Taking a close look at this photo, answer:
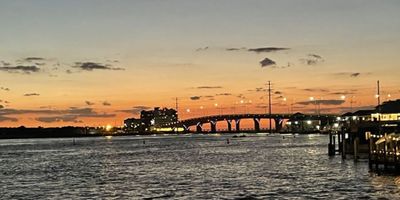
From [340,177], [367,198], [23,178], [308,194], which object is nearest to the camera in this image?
[367,198]

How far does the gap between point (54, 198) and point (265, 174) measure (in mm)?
24306

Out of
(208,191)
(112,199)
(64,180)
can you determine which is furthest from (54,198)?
(64,180)

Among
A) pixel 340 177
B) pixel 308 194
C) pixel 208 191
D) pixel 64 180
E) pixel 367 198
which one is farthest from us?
pixel 64 180

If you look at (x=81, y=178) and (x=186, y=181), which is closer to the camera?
(x=186, y=181)

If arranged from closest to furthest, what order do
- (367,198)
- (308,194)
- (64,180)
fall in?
(367,198) < (308,194) < (64,180)

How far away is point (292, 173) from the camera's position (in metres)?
64.3

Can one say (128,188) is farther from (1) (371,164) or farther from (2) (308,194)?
(1) (371,164)

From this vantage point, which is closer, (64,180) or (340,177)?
(340,177)

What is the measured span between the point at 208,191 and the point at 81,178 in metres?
20.6

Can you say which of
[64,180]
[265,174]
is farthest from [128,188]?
[265,174]

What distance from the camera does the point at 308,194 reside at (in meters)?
45.5

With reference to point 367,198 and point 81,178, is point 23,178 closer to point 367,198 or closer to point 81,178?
point 81,178

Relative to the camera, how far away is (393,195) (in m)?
42.7

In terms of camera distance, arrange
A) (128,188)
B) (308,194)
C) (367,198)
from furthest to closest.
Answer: (128,188) → (308,194) → (367,198)
